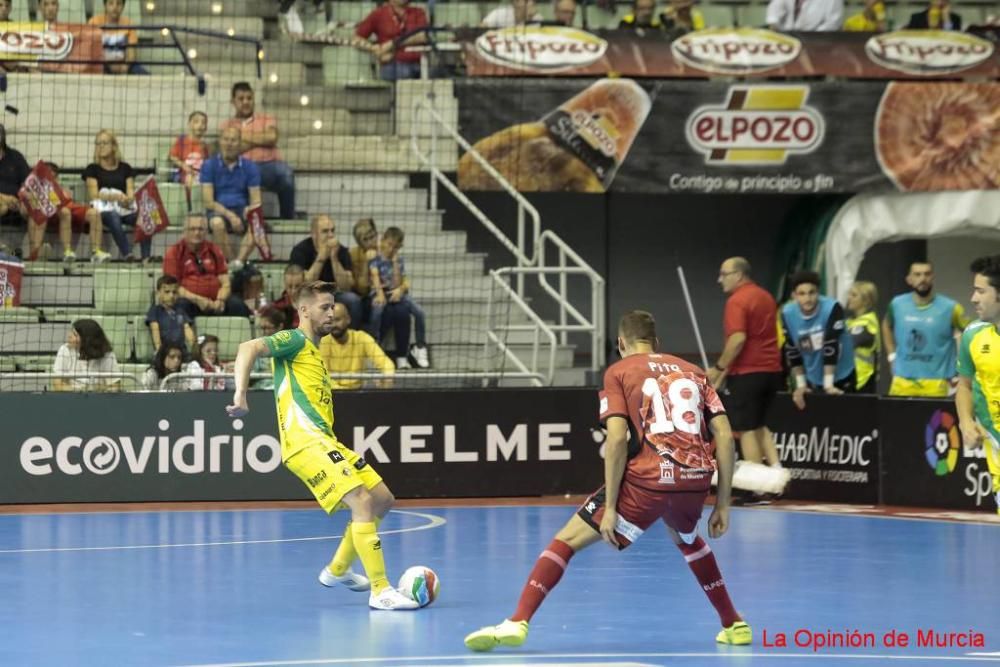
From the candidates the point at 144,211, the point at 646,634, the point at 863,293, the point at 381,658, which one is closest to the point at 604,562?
the point at 646,634

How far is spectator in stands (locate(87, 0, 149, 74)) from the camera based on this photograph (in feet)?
65.4

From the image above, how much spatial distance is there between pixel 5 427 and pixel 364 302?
13.1 feet

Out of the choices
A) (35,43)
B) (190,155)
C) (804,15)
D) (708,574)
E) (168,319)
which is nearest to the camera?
(708,574)

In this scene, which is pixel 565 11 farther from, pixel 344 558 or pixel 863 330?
pixel 344 558

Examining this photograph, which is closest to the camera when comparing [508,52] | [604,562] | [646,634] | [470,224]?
[646,634]

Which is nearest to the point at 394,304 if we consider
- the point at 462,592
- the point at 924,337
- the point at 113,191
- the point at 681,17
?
the point at 113,191

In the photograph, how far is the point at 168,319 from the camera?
1695 centimetres

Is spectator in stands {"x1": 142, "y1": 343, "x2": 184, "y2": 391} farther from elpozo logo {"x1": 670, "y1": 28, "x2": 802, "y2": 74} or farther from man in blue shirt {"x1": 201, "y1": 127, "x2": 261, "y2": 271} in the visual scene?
elpozo logo {"x1": 670, "y1": 28, "x2": 802, "y2": 74}

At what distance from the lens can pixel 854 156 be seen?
2089 centimetres

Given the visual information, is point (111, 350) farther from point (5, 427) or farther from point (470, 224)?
point (470, 224)

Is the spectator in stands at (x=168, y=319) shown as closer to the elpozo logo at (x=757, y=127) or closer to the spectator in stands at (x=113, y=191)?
the spectator in stands at (x=113, y=191)

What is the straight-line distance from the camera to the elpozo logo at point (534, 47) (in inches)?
786

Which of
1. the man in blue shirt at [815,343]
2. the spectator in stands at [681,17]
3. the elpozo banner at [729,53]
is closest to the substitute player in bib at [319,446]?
the man in blue shirt at [815,343]

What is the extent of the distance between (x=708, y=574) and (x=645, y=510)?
0.45m
